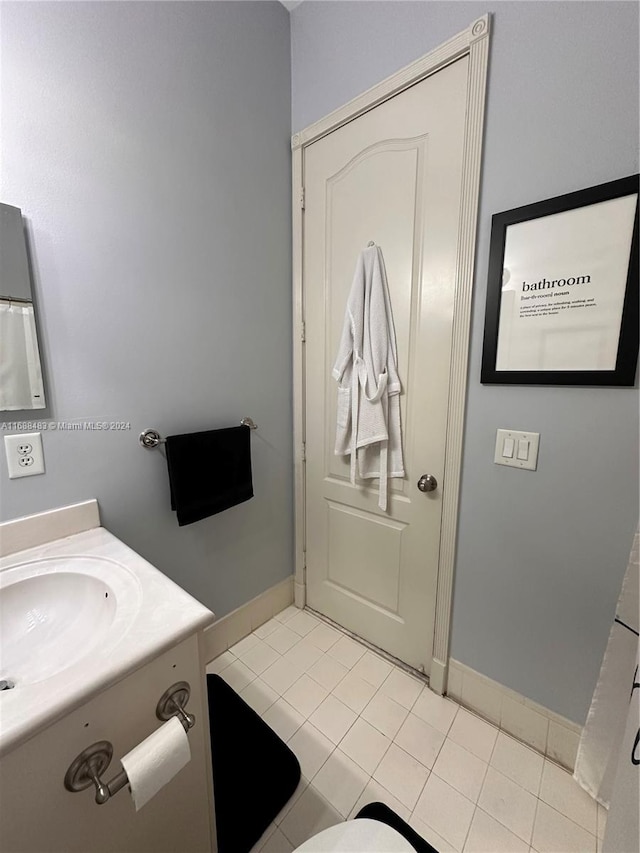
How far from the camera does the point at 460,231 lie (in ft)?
3.83

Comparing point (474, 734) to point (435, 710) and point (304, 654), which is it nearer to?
point (435, 710)

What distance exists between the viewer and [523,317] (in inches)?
42.9

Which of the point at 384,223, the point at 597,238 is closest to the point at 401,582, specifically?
the point at 597,238

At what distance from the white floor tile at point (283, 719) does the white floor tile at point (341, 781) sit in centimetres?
17

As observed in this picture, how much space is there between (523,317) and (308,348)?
0.91m

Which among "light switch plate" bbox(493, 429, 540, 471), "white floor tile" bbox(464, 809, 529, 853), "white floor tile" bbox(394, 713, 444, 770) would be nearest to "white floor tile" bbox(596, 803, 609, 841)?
"white floor tile" bbox(464, 809, 529, 853)

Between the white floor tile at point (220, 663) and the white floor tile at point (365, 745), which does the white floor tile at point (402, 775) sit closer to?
the white floor tile at point (365, 745)

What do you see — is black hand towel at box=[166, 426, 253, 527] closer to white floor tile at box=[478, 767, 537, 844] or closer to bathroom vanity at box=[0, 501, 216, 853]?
bathroom vanity at box=[0, 501, 216, 853]

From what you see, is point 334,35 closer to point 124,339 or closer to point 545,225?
point 545,225

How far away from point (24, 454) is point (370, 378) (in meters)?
1.18

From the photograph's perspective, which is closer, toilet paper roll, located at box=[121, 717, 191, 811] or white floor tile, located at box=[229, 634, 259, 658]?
toilet paper roll, located at box=[121, 717, 191, 811]

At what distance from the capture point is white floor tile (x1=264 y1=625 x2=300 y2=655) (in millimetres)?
1675

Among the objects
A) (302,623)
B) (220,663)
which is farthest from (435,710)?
(220,663)

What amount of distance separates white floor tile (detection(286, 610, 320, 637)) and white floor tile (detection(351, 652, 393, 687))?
313mm
